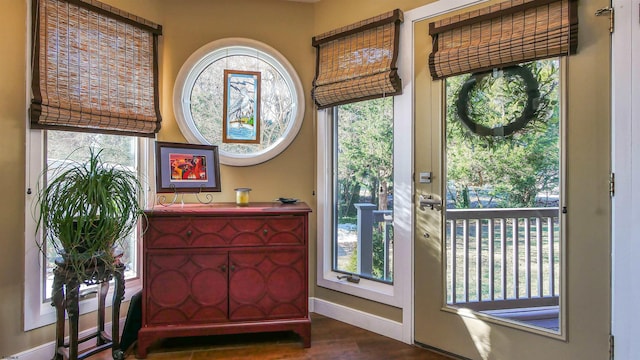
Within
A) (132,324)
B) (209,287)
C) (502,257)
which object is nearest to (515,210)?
(502,257)

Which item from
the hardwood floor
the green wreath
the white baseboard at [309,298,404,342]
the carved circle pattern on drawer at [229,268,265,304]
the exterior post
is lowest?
the hardwood floor

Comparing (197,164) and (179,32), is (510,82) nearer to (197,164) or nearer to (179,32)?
(197,164)

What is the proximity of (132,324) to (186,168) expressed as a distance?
1.07 meters

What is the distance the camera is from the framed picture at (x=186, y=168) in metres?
2.25

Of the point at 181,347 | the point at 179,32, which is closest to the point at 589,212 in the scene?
the point at 181,347

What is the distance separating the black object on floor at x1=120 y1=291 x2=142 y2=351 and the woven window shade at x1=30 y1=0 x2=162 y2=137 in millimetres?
1165

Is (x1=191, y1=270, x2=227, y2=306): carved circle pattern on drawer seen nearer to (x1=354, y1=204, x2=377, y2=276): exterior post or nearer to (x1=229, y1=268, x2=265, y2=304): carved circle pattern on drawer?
(x1=229, y1=268, x2=265, y2=304): carved circle pattern on drawer

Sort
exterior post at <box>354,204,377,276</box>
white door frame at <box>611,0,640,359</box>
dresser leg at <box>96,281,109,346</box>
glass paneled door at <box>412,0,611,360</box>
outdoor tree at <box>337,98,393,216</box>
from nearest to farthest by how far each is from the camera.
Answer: white door frame at <box>611,0,640,359</box>
glass paneled door at <box>412,0,611,360</box>
dresser leg at <box>96,281,109,346</box>
outdoor tree at <box>337,98,393,216</box>
exterior post at <box>354,204,377,276</box>

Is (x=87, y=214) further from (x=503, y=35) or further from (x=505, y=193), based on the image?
(x=503, y=35)

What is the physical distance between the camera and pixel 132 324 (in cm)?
215

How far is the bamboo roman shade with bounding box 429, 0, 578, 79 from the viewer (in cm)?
170

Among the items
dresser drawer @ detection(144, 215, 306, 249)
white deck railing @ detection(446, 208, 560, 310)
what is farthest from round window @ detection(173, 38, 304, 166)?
white deck railing @ detection(446, 208, 560, 310)

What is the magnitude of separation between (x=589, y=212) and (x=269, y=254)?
1808mm

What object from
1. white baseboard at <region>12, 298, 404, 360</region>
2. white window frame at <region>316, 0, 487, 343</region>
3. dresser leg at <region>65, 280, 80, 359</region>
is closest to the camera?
dresser leg at <region>65, 280, 80, 359</region>
